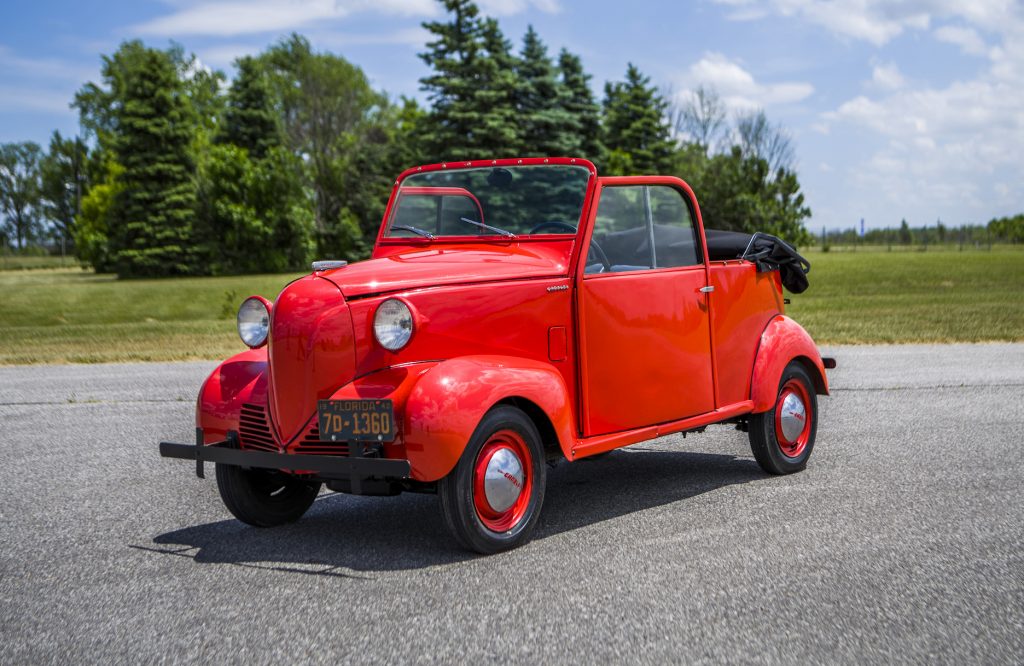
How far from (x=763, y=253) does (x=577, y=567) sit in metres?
3.09

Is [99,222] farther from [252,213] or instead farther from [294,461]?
[294,461]

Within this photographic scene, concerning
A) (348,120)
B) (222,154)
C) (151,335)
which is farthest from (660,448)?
→ (348,120)

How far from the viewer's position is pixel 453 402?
15.4 feet

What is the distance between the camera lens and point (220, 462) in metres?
5.20

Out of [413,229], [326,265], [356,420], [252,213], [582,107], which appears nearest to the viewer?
[356,420]

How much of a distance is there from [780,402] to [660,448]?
1420 mm

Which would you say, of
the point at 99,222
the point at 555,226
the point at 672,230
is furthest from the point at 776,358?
the point at 99,222

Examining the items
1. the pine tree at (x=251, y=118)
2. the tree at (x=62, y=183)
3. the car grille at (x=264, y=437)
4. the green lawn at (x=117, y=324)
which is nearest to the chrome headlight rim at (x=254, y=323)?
the car grille at (x=264, y=437)

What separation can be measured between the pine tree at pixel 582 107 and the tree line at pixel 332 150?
11 cm

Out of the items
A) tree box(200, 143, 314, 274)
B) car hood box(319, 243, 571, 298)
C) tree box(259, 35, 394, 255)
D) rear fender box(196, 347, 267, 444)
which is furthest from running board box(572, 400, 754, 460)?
tree box(259, 35, 394, 255)

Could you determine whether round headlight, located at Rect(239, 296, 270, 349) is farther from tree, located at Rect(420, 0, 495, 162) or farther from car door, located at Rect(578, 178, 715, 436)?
tree, located at Rect(420, 0, 495, 162)

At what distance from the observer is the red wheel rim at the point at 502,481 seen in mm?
4891

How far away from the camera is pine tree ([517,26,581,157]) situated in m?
46.9

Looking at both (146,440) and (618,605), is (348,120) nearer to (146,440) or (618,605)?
(146,440)
